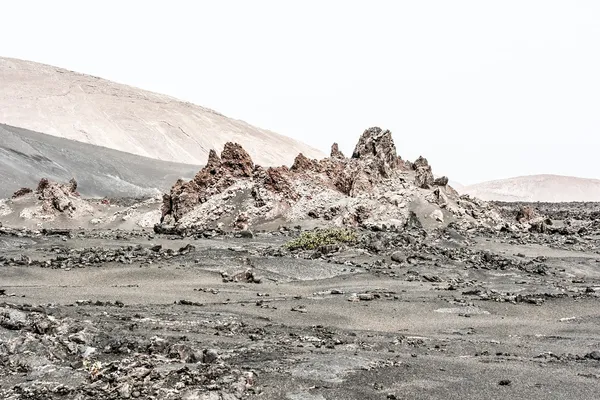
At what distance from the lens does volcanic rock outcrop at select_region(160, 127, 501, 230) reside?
2123 cm

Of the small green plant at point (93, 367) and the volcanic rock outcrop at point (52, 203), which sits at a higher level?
the volcanic rock outcrop at point (52, 203)

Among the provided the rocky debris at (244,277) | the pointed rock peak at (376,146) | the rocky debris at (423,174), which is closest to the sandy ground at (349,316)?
the rocky debris at (244,277)

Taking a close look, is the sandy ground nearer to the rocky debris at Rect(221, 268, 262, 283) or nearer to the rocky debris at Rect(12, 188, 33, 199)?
the rocky debris at Rect(221, 268, 262, 283)

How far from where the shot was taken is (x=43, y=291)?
10.4 meters

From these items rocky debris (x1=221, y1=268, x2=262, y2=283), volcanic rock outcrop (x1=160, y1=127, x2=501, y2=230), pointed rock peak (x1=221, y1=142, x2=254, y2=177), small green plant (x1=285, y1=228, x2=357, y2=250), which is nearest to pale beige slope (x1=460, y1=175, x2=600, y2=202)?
volcanic rock outcrop (x1=160, y1=127, x2=501, y2=230)

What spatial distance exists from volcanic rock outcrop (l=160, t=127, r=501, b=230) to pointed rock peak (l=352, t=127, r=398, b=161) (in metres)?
0.04

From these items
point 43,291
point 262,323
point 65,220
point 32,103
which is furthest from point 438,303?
point 32,103

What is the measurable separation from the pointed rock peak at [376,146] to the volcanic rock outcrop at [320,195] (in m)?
0.04

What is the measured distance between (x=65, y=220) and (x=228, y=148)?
23.4 ft

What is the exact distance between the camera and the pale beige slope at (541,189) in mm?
127750

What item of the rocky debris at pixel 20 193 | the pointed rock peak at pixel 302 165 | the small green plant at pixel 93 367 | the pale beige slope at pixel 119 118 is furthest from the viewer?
the pale beige slope at pixel 119 118

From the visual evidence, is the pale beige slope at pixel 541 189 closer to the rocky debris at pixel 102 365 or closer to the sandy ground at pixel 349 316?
the sandy ground at pixel 349 316

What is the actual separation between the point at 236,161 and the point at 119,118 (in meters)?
74.0

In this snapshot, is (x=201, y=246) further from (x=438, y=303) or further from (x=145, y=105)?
(x=145, y=105)
